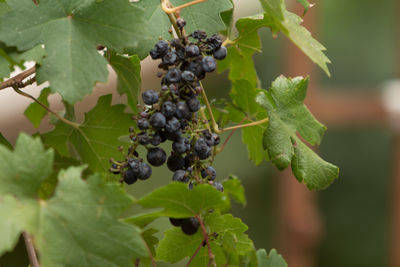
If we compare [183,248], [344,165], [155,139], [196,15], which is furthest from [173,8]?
[344,165]

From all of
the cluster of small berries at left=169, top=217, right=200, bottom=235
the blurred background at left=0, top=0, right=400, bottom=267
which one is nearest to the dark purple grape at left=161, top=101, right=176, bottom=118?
the cluster of small berries at left=169, top=217, right=200, bottom=235

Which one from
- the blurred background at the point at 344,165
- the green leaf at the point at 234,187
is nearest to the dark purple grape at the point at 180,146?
the green leaf at the point at 234,187

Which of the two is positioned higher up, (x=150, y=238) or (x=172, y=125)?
(x=172, y=125)

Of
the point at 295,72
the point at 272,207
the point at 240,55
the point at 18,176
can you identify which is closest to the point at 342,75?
the point at 272,207

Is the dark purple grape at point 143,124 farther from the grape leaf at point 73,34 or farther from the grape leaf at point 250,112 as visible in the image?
the grape leaf at point 250,112

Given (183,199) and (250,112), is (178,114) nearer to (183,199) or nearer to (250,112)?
(183,199)

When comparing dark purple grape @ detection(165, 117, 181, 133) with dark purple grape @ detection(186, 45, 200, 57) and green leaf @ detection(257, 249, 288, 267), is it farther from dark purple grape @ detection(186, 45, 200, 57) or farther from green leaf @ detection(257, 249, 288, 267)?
green leaf @ detection(257, 249, 288, 267)

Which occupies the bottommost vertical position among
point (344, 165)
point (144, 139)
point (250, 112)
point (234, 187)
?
point (344, 165)
